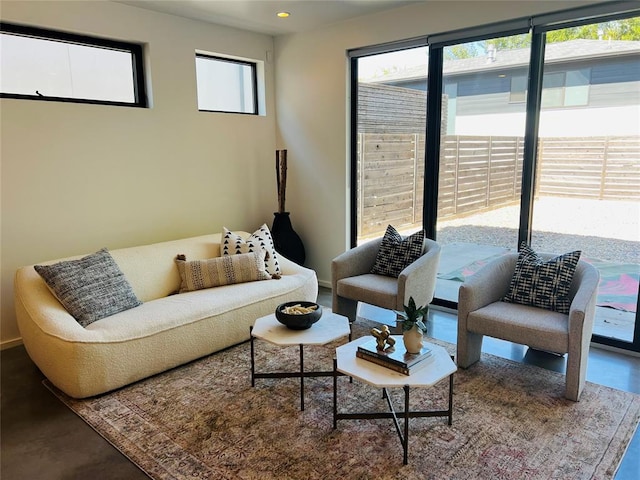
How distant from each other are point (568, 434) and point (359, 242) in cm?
288

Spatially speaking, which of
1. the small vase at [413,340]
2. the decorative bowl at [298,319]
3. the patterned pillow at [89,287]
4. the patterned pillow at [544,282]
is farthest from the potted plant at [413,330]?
the patterned pillow at [89,287]

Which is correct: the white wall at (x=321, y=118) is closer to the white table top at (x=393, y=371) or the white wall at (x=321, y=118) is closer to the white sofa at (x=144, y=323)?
the white sofa at (x=144, y=323)

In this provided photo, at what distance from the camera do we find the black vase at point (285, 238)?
16.0 ft

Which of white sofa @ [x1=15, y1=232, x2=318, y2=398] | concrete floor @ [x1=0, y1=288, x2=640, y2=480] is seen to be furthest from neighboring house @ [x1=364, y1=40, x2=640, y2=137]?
white sofa @ [x1=15, y1=232, x2=318, y2=398]

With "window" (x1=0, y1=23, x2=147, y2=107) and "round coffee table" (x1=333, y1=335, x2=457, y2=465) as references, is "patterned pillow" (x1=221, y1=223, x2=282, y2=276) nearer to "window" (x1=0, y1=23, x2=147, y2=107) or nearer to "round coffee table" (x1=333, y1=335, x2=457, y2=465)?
"window" (x1=0, y1=23, x2=147, y2=107)

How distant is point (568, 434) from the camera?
2330mm

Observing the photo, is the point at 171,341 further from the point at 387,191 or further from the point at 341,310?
the point at 387,191

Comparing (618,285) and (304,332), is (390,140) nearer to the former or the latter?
(618,285)

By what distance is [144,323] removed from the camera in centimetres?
294

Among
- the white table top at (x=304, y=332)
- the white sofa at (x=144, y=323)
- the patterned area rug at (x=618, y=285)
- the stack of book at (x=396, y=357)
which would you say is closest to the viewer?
the stack of book at (x=396, y=357)

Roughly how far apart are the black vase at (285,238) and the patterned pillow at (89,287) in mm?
1858

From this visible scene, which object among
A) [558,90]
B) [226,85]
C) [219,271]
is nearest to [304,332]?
[219,271]

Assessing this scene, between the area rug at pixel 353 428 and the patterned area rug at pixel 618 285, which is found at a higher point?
the patterned area rug at pixel 618 285

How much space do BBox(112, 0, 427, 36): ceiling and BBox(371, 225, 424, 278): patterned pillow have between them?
2.03m
